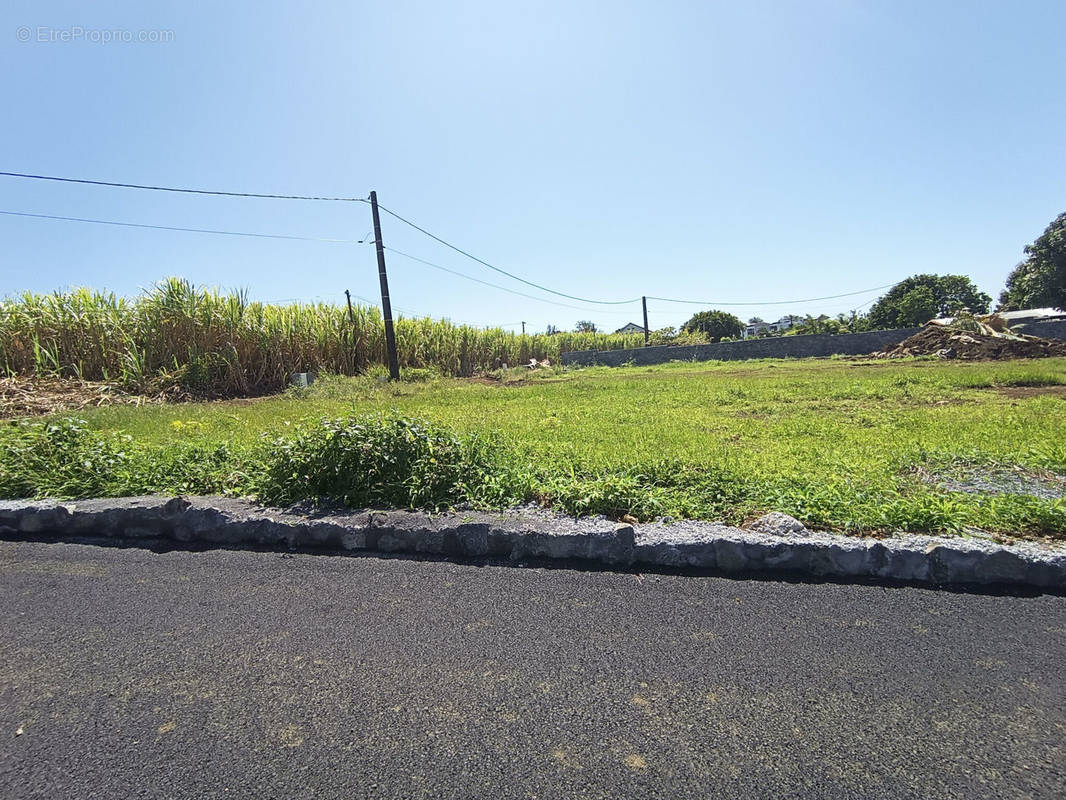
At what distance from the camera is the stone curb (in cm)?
254

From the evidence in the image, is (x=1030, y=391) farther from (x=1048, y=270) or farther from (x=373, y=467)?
(x=1048, y=270)

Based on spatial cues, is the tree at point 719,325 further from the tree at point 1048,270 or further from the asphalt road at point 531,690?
the asphalt road at point 531,690

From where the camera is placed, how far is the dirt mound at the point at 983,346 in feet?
50.7

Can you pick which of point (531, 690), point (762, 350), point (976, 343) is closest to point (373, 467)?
point (531, 690)

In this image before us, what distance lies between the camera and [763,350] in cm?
2469

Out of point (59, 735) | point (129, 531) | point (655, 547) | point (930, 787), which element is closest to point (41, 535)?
point (129, 531)

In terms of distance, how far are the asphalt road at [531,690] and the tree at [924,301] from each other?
1923 inches

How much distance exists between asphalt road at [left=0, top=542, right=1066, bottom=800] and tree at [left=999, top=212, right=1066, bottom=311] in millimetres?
39163

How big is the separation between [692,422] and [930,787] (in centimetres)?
509

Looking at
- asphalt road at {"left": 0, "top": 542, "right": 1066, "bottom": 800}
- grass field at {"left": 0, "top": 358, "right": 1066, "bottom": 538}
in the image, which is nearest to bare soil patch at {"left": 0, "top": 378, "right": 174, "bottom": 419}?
grass field at {"left": 0, "top": 358, "right": 1066, "bottom": 538}

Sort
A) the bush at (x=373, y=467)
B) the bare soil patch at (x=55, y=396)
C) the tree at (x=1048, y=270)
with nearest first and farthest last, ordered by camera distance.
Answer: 1. the bush at (x=373, y=467)
2. the bare soil patch at (x=55, y=396)
3. the tree at (x=1048, y=270)

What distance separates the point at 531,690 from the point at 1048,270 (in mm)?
41295

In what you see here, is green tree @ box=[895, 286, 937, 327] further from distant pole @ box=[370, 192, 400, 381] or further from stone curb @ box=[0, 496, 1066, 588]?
stone curb @ box=[0, 496, 1066, 588]

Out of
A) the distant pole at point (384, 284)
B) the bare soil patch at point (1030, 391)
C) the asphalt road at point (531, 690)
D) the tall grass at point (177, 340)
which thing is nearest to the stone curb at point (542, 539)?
the asphalt road at point (531, 690)
